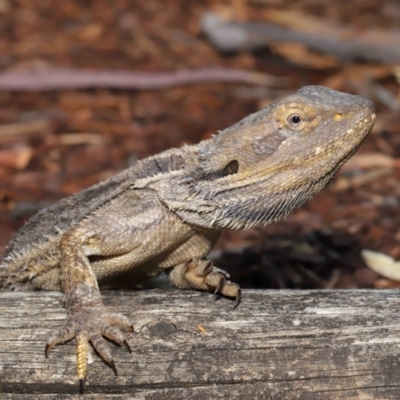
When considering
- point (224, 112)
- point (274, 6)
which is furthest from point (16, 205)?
point (274, 6)

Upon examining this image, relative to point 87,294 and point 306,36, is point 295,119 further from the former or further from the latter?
point 306,36

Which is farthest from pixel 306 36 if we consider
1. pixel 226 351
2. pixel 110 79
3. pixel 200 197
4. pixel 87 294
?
pixel 226 351

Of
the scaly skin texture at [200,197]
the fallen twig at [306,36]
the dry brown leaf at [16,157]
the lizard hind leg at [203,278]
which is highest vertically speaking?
the fallen twig at [306,36]

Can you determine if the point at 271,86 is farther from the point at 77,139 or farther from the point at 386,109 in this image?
the point at 77,139

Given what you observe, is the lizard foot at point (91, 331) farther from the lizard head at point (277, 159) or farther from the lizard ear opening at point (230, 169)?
the lizard ear opening at point (230, 169)

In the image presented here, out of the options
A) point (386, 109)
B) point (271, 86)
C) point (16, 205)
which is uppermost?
point (271, 86)

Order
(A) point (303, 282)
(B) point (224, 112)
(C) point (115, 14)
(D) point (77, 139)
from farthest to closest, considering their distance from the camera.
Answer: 1. (C) point (115, 14)
2. (B) point (224, 112)
3. (D) point (77, 139)
4. (A) point (303, 282)

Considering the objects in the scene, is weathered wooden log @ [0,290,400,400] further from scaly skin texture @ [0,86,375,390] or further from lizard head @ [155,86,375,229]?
lizard head @ [155,86,375,229]

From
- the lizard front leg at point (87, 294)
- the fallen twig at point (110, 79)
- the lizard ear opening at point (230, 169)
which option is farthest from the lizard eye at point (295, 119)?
the fallen twig at point (110, 79)
